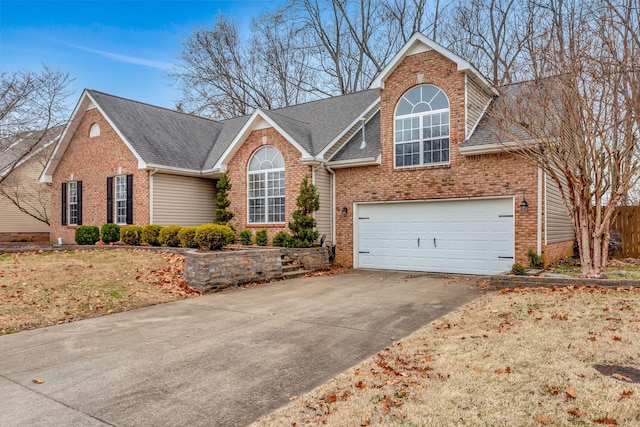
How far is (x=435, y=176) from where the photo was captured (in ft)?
41.9

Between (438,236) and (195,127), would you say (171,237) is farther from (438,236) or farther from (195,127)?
(438,236)

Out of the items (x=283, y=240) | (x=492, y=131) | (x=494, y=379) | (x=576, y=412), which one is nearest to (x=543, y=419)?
(x=576, y=412)

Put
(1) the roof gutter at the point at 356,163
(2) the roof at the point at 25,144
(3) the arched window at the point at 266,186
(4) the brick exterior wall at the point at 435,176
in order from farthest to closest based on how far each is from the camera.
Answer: (2) the roof at the point at 25,144 → (3) the arched window at the point at 266,186 → (1) the roof gutter at the point at 356,163 → (4) the brick exterior wall at the point at 435,176

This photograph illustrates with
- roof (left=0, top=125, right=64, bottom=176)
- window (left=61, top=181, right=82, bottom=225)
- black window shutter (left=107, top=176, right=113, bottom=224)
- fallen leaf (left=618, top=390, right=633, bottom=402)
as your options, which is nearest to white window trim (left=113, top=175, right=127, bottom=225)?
black window shutter (left=107, top=176, right=113, bottom=224)

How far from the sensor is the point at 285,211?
14680mm

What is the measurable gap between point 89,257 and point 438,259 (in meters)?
10.1

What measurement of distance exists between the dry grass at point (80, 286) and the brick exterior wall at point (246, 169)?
147 inches

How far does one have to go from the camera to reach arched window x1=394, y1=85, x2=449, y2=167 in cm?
1284

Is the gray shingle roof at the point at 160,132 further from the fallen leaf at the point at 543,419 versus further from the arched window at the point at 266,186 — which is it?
the fallen leaf at the point at 543,419

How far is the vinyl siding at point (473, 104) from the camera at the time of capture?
41.3ft

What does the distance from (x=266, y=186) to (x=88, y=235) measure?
735cm

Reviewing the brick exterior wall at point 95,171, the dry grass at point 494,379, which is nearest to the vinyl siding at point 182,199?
the brick exterior wall at point 95,171

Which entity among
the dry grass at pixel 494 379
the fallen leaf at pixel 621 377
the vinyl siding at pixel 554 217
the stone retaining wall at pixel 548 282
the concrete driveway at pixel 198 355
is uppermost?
the vinyl siding at pixel 554 217

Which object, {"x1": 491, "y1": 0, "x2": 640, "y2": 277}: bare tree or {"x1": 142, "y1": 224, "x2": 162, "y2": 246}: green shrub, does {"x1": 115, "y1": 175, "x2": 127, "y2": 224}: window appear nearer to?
{"x1": 142, "y1": 224, "x2": 162, "y2": 246}: green shrub
